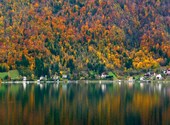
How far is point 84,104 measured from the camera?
301 feet

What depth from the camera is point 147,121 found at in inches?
2685

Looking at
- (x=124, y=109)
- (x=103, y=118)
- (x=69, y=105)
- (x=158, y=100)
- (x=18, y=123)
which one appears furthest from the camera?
(x=158, y=100)

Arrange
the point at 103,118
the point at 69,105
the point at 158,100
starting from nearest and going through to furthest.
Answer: the point at 103,118 < the point at 69,105 < the point at 158,100

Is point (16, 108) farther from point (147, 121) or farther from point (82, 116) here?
point (147, 121)

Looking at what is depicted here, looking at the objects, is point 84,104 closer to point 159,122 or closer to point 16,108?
point 16,108

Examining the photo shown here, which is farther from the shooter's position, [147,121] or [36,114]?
[36,114]

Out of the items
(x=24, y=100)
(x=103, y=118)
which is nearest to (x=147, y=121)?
(x=103, y=118)

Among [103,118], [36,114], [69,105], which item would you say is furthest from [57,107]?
[103,118]

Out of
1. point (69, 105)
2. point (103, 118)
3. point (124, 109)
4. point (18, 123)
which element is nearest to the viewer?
point (18, 123)

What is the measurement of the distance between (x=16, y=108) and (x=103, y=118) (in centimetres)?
1955

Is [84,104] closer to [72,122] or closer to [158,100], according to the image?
[158,100]

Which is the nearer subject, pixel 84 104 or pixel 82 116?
pixel 82 116

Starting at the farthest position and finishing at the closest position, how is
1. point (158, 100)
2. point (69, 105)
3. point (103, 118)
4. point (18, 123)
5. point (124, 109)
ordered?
point (158, 100) < point (69, 105) < point (124, 109) < point (103, 118) < point (18, 123)

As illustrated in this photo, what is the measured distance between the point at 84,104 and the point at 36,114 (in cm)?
1764
